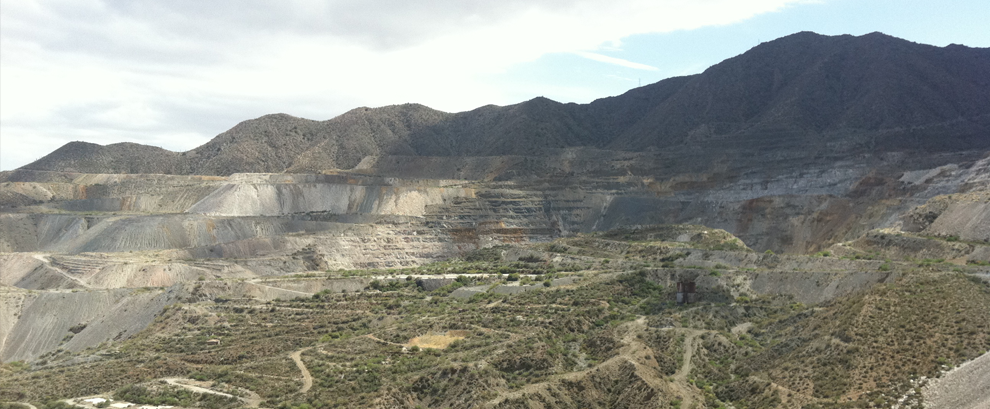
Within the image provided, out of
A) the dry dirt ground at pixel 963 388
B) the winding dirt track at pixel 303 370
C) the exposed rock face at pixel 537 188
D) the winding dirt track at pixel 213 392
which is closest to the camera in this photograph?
the dry dirt ground at pixel 963 388

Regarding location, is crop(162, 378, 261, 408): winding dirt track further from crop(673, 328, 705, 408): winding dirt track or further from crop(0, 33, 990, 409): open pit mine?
crop(673, 328, 705, 408): winding dirt track

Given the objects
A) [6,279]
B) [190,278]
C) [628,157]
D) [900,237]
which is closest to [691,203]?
[628,157]

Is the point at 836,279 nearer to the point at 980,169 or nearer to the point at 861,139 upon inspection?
the point at 980,169

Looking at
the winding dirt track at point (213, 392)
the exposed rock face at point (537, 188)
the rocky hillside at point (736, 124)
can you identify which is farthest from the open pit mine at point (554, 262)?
the rocky hillside at point (736, 124)

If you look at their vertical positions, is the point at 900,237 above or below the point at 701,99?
below

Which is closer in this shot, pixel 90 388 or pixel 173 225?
pixel 90 388

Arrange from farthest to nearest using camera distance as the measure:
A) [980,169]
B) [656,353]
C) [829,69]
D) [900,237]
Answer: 1. [829,69]
2. [980,169]
3. [900,237]
4. [656,353]

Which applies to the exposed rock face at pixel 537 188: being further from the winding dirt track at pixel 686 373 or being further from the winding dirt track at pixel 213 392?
the winding dirt track at pixel 213 392

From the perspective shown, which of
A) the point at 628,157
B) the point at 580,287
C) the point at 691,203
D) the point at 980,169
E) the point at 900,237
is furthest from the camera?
the point at 628,157

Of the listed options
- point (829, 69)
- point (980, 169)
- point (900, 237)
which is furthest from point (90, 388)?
point (829, 69)
